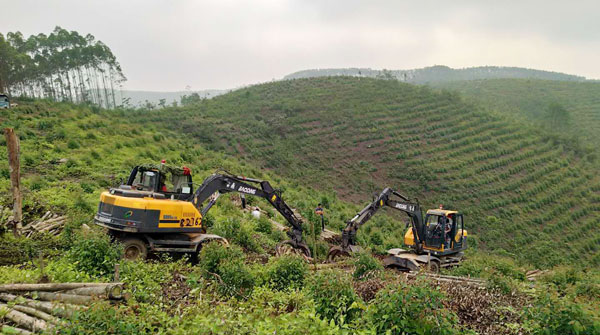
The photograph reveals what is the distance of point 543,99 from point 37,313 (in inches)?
4120

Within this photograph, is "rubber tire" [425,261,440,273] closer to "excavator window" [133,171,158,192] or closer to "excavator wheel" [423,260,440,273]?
"excavator wheel" [423,260,440,273]

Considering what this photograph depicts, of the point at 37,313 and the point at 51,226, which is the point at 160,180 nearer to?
the point at 51,226

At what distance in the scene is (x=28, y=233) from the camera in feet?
36.7

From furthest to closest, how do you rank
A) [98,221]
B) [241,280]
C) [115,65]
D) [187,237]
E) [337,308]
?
[115,65]
[187,237]
[98,221]
[241,280]
[337,308]

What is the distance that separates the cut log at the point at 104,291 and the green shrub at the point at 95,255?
6.53 feet

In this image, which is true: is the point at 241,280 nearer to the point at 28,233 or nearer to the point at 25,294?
the point at 25,294

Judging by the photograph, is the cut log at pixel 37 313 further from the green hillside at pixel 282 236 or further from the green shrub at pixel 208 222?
the green shrub at pixel 208 222

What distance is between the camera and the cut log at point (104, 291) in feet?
20.5

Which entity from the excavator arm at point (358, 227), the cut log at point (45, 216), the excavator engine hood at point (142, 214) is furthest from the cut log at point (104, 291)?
the excavator arm at point (358, 227)

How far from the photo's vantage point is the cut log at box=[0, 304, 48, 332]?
5426mm

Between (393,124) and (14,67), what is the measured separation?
5245 cm

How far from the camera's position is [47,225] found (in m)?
11.9

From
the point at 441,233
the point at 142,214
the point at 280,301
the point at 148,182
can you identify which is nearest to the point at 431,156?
the point at 441,233

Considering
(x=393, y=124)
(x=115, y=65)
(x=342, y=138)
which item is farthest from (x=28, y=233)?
(x=115, y=65)
